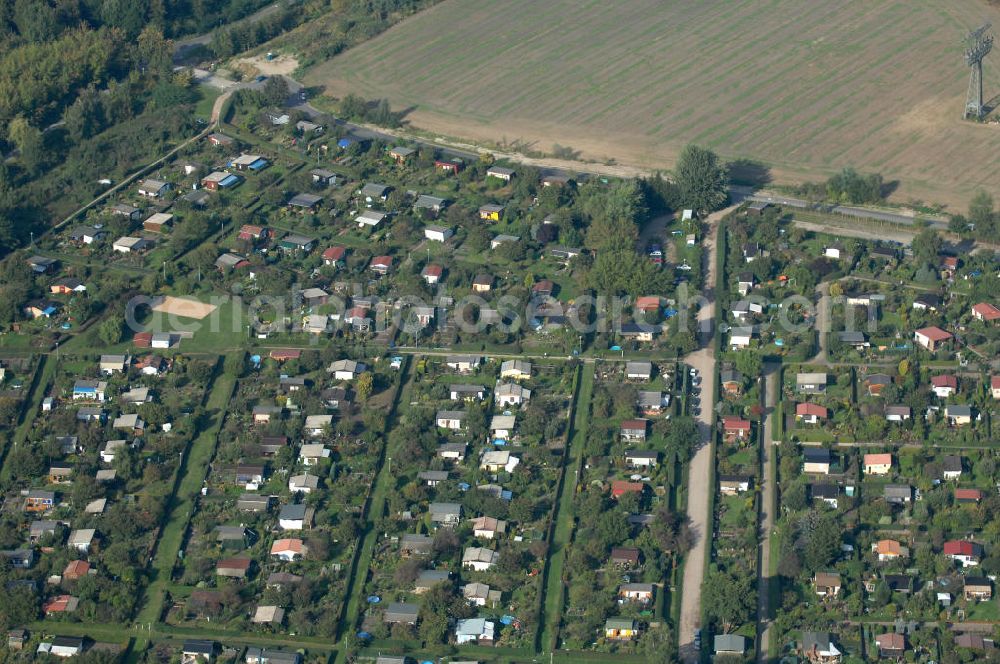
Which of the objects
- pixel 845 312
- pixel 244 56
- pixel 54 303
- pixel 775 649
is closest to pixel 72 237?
pixel 54 303

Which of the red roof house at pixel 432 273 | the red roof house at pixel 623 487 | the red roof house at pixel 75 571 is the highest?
the red roof house at pixel 432 273

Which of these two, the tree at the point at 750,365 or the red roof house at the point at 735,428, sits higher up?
the tree at the point at 750,365

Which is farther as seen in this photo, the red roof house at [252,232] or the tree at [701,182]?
the tree at [701,182]

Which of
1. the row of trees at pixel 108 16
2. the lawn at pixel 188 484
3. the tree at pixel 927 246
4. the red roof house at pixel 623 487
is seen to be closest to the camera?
the lawn at pixel 188 484

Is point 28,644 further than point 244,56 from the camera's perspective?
No

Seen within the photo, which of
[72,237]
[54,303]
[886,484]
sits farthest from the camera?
[72,237]

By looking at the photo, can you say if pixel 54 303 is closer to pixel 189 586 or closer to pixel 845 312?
pixel 189 586

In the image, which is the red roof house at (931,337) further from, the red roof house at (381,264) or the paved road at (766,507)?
the red roof house at (381,264)

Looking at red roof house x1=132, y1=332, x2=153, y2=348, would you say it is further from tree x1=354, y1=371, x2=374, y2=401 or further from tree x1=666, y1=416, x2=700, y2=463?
tree x1=666, y1=416, x2=700, y2=463

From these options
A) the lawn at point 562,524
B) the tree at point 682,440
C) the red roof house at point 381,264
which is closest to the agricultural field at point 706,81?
the red roof house at point 381,264
